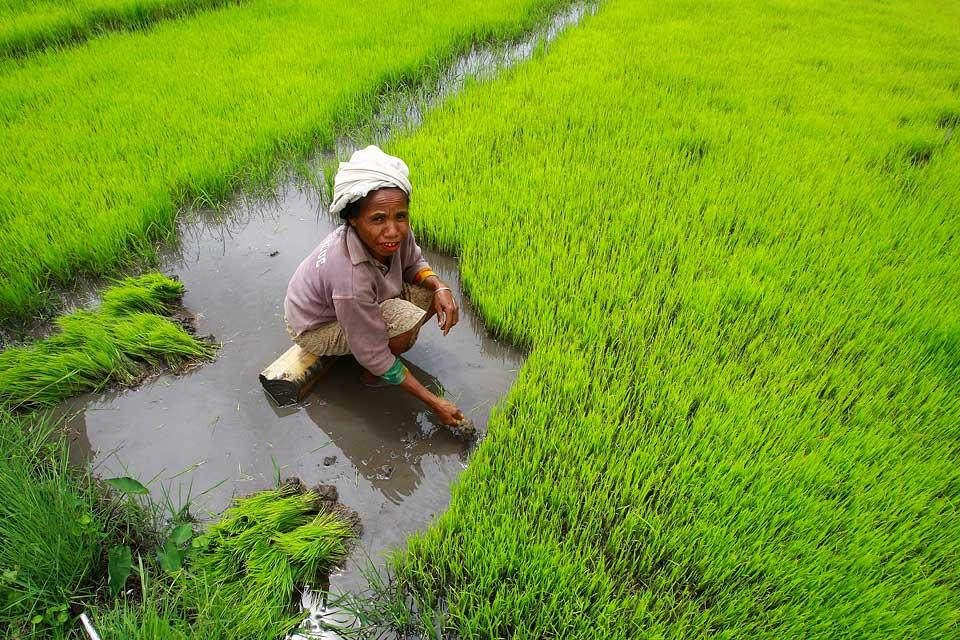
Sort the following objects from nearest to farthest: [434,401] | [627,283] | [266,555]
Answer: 1. [266,555]
2. [434,401]
3. [627,283]

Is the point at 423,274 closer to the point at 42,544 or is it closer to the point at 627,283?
the point at 627,283

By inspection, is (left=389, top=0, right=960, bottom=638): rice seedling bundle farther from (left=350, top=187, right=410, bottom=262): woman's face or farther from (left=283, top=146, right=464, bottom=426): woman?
(left=350, top=187, right=410, bottom=262): woman's face

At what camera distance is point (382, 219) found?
1.72 meters

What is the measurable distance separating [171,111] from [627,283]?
370 centimetres

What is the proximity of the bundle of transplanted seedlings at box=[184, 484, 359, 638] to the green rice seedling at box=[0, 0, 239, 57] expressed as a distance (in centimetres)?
558

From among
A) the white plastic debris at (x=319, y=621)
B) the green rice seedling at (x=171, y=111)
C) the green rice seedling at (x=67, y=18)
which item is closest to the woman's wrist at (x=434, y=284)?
the white plastic debris at (x=319, y=621)

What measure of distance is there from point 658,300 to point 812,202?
1476 millimetres

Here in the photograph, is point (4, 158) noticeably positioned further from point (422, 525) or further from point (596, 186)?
point (596, 186)

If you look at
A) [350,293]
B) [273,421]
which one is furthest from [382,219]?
[273,421]

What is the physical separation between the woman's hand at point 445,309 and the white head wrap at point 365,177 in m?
0.55

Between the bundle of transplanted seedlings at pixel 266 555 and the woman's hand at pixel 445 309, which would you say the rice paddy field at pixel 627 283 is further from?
the woman's hand at pixel 445 309

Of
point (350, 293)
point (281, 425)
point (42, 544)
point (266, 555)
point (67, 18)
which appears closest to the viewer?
point (42, 544)

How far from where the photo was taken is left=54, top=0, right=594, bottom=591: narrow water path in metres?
1.80

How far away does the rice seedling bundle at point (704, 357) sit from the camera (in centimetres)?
147
